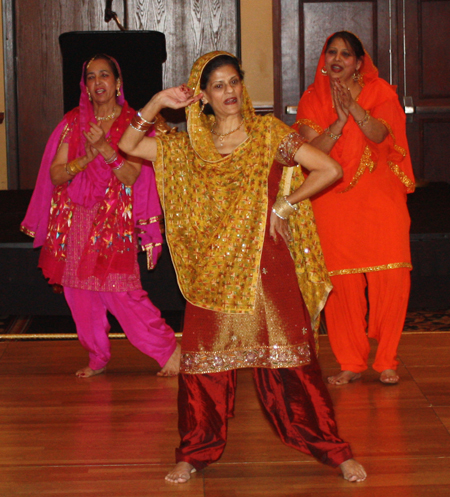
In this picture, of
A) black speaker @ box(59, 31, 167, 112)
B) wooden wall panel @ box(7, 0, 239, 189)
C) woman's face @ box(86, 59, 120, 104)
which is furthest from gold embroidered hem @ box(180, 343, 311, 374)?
wooden wall panel @ box(7, 0, 239, 189)

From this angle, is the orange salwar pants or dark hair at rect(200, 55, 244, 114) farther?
the orange salwar pants

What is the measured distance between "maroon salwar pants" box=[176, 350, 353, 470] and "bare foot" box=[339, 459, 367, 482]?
20 mm

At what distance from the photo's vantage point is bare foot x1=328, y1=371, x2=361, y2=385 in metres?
3.51

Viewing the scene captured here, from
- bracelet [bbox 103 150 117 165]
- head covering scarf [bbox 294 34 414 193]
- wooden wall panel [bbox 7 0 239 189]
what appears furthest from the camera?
wooden wall panel [bbox 7 0 239 189]

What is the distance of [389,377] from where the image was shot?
350cm

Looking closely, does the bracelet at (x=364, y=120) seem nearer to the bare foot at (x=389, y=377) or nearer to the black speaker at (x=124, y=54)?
the bare foot at (x=389, y=377)

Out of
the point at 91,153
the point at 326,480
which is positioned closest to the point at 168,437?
the point at 326,480

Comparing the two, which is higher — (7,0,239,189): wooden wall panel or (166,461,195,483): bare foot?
(7,0,239,189): wooden wall panel

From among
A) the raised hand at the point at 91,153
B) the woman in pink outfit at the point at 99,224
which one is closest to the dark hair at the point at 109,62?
the woman in pink outfit at the point at 99,224

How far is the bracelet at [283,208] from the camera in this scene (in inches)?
97.9

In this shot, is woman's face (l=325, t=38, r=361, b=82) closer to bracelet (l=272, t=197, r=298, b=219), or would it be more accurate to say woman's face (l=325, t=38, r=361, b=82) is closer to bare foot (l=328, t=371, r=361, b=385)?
bracelet (l=272, t=197, r=298, b=219)

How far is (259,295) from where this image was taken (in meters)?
2.52

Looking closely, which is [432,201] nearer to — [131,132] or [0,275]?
[0,275]

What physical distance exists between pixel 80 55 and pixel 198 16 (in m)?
2.38
